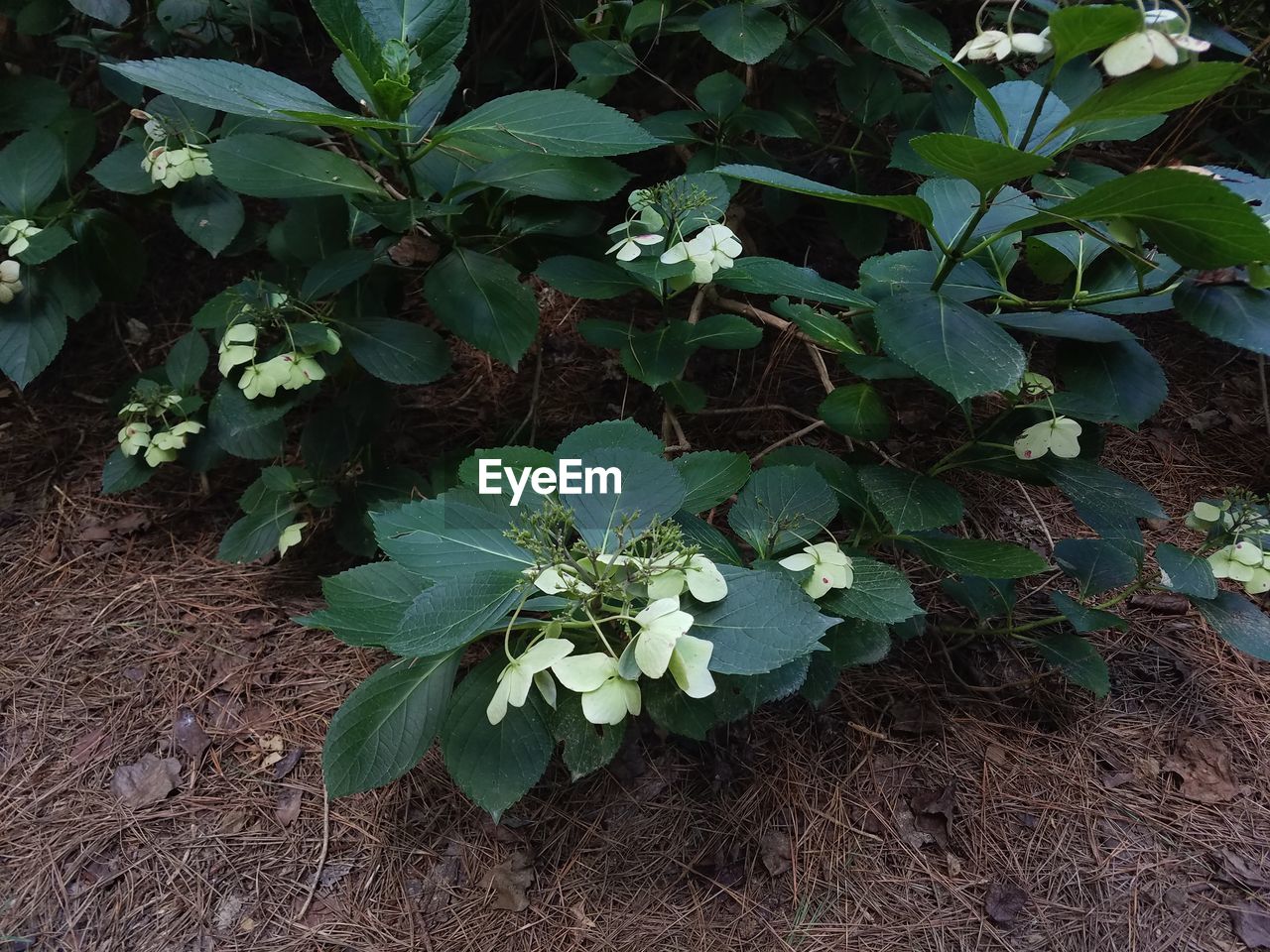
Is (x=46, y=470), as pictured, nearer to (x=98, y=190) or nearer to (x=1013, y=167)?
(x=98, y=190)

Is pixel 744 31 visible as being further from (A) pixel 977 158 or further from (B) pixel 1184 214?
(B) pixel 1184 214

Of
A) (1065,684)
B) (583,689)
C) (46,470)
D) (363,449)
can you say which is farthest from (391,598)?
(46,470)

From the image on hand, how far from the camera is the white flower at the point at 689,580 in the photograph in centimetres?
89

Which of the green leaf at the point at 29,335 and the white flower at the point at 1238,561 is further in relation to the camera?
the green leaf at the point at 29,335

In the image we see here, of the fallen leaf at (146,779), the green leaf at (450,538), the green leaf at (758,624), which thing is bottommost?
the fallen leaf at (146,779)

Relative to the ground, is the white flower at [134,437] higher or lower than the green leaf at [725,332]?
lower

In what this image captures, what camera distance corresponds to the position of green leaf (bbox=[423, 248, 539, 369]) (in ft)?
4.94

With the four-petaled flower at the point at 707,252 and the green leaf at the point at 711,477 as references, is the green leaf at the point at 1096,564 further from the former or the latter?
the four-petaled flower at the point at 707,252

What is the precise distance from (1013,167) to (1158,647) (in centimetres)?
131

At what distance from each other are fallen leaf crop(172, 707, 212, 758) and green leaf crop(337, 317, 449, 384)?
88 centimetres

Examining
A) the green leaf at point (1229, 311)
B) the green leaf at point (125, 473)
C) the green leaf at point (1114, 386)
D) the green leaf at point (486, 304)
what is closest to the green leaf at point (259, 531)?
A: the green leaf at point (125, 473)

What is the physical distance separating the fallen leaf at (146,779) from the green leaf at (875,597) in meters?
1.40

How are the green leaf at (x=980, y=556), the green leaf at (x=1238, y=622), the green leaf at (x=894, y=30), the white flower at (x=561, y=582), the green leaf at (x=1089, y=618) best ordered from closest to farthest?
1. the white flower at (x=561, y=582)
2. the green leaf at (x=980, y=556)
3. the green leaf at (x=1238, y=622)
4. the green leaf at (x=1089, y=618)
5. the green leaf at (x=894, y=30)

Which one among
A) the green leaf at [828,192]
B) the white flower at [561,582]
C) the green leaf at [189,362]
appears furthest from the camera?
the green leaf at [189,362]
